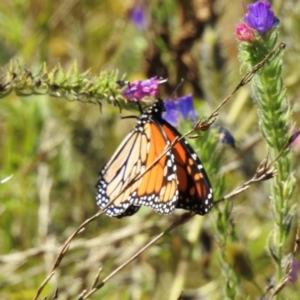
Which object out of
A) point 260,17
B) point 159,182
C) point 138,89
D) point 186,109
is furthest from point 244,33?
point 159,182

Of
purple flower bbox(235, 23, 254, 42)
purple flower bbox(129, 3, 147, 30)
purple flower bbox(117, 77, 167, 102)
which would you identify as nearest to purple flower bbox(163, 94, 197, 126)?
purple flower bbox(117, 77, 167, 102)

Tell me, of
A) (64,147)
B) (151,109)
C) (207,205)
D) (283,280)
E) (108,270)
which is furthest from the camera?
(64,147)

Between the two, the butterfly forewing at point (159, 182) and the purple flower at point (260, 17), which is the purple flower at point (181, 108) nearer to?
the butterfly forewing at point (159, 182)

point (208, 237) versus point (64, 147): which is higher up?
point (64, 147)

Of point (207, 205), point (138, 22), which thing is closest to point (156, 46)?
point (138, 22)

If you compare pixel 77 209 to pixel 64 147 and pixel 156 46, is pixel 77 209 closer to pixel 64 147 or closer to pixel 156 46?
pixel 64 147

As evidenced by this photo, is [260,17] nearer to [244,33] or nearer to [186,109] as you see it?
[244,33]

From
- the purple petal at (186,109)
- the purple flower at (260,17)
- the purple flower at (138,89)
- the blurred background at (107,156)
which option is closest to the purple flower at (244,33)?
the purple flower at (260,17)
